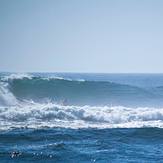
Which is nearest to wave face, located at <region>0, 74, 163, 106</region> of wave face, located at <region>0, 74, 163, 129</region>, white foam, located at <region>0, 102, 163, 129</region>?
wave face, located at <region>0, 74, 163, 129</region>

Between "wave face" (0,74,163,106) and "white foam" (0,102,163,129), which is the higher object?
"wave face" (0,74,163,106)

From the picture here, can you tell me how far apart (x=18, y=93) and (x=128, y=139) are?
15642 mm

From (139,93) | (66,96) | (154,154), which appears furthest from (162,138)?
(139,93)

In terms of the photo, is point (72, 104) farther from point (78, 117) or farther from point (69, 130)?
point (69, 130)

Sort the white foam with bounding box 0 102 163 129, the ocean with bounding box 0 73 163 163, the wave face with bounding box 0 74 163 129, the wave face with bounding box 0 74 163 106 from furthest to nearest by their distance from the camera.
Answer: the wave face with bounding box 0 74 163 106 → the wave face with bounding box 0 74 163 129 → the white foam with bounding box 0 102 163 129 → the ocean with bounding box 0 73 163 163

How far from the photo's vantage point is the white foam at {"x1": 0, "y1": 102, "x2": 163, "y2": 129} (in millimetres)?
18797

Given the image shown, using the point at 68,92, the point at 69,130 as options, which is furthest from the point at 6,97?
the point at 69,130

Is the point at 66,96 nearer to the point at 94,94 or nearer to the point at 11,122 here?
the point at 94,94

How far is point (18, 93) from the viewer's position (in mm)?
29625

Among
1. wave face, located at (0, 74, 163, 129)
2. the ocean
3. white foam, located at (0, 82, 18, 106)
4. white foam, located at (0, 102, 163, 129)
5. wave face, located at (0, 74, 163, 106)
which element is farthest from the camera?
wave face, located at (0, 74, 163, 106)

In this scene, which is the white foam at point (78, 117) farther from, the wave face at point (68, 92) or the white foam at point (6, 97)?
the wave face at point (68, 92)

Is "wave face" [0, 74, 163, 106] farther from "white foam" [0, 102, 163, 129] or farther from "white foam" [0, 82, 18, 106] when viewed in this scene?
"white foam" [0, 102, 163, 129]

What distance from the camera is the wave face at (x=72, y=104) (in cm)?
1986

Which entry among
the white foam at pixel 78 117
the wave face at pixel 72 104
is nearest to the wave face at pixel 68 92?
the wave face at pixel 72 104
